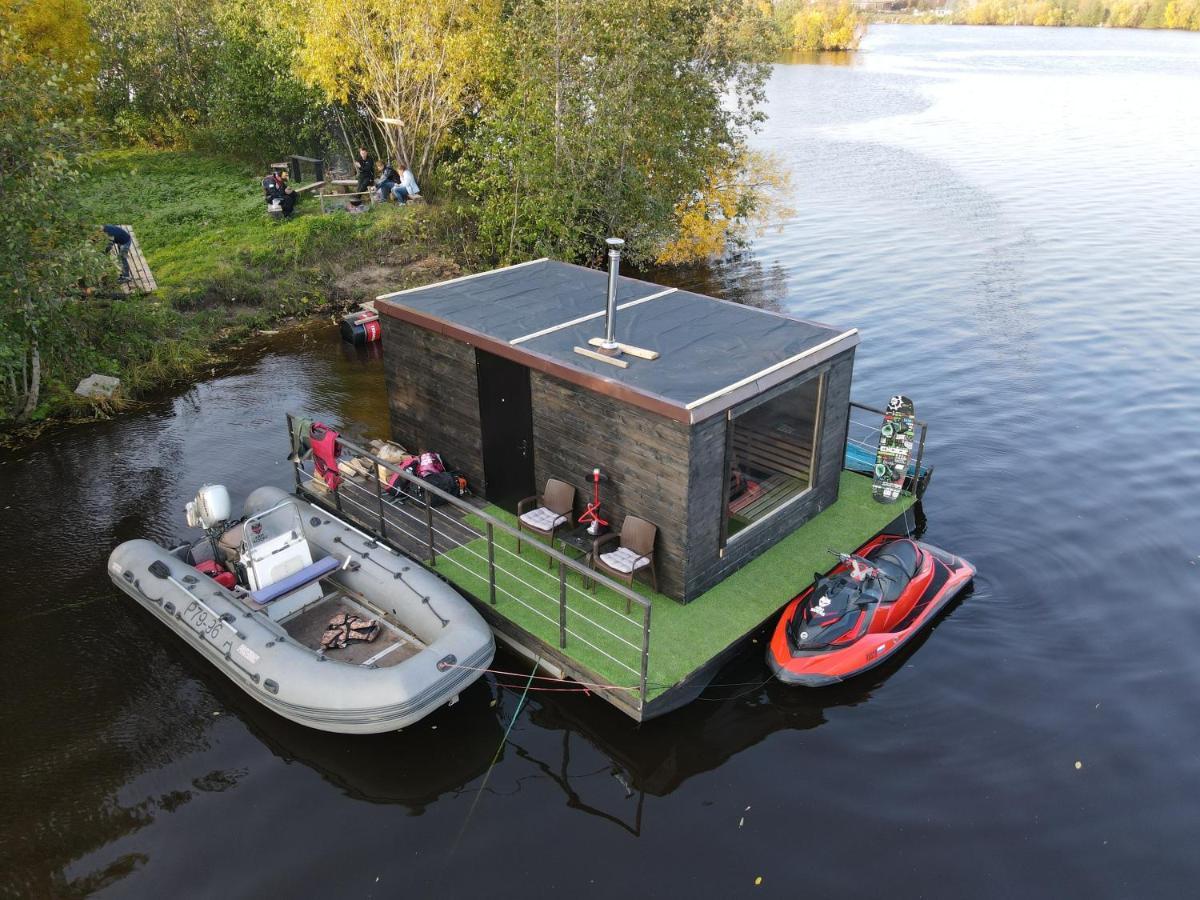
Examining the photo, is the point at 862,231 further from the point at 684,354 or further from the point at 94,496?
the point at 94,496

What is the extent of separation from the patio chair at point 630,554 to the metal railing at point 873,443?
3.86 metres

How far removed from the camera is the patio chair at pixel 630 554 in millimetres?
10922

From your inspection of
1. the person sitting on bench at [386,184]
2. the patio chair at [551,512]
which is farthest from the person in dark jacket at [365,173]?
the patio chair at [551,512]

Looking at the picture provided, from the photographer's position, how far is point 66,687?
431 inches

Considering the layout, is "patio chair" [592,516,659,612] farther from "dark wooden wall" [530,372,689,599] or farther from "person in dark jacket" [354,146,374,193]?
"person in dark jacket" [354,146,374,193]

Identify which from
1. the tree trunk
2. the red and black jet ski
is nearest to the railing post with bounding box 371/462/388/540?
the red and black jet ski

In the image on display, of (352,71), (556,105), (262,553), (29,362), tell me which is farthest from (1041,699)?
(352,71)

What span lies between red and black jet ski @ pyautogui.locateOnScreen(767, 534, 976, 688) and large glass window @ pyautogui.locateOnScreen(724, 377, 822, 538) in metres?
1.37

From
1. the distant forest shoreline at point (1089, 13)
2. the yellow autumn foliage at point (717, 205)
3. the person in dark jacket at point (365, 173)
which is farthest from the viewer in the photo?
the distant forest shoreline at point (1089, 13)

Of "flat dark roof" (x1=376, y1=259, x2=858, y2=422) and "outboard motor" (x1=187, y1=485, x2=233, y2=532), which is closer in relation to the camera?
"flat dark roof" (x1=376, y1=259, x2=858, y2=422)

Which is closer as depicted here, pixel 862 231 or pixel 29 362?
pixel 29 362

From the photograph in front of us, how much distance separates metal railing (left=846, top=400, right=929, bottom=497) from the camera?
45.1 feet

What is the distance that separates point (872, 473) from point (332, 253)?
56.7ft

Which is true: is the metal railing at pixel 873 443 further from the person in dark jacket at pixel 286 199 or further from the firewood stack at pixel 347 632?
the person in dark jacket at pixel 286 199
